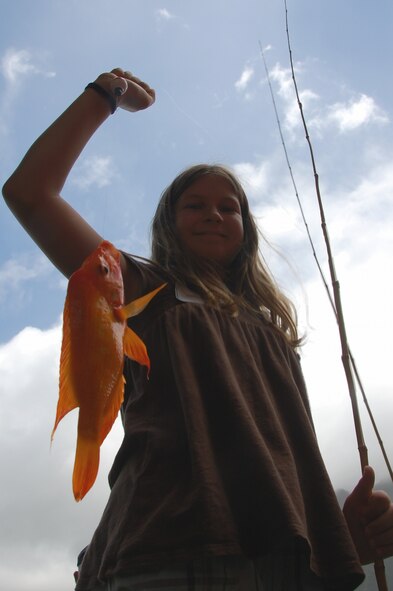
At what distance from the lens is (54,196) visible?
155 centimetres

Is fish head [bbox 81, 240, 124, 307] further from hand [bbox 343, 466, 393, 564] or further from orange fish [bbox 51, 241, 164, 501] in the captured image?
hand [bbox 343, 466, 393, 564]

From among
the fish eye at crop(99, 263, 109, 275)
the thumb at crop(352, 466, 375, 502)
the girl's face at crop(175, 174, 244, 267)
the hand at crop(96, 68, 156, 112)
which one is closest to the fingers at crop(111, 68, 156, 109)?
the hand at crop(96, 68, 156, 112)

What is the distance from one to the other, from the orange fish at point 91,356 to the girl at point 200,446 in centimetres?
39

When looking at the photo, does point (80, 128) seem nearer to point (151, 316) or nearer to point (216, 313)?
point (151, 316)

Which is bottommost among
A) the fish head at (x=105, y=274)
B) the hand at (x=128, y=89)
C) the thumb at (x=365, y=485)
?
the thumb at (x=365, y=485)

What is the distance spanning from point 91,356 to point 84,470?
0.22m

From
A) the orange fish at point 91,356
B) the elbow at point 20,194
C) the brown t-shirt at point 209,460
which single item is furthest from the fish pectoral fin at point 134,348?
the elbow at point 20,194

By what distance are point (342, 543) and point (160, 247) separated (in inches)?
49.3

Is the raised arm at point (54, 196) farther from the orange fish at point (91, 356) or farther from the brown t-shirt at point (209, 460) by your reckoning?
the orange fish at point (91, 356)

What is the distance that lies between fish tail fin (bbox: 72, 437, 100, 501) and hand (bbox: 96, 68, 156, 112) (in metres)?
1.19

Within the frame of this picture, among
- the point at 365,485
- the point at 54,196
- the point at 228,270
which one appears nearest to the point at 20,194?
the point at 54,196

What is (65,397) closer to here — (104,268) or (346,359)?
(104,268)

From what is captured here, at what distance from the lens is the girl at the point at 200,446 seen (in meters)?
1.25

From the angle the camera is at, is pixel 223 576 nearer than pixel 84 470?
No
